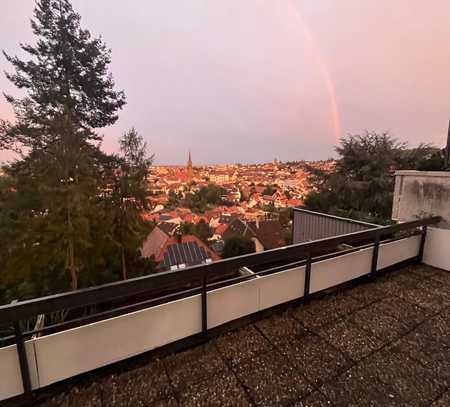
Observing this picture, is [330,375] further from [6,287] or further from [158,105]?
[158,105]

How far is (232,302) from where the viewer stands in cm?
178

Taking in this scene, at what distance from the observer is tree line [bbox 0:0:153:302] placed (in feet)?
24.8

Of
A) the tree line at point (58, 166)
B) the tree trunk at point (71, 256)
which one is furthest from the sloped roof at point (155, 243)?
the tree trunk at point (71, 256)

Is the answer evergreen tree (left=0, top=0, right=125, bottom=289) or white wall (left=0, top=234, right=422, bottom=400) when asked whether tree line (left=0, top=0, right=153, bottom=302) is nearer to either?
evergreen tree (left=0, top=0, right=125, bottom=289)

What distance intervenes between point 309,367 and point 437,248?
2.76m

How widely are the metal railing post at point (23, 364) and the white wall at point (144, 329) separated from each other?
2 centimetres

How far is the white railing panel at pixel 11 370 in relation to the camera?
3.66ft

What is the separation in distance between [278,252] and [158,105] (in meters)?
14.4

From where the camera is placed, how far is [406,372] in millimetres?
1432

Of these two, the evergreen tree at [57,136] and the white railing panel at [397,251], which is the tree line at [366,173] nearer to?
the white railing panel at [397,251]

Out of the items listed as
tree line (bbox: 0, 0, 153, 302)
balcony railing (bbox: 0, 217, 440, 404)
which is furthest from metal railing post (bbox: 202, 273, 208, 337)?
tree line (bbox: 0, 0, 153, 302)

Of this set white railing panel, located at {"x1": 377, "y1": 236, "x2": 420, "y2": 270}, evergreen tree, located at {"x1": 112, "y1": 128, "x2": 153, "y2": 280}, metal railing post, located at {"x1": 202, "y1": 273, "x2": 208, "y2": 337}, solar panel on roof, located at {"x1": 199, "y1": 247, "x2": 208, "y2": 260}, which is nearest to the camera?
metal railing post, located at {"x1": 202, "y1": 273, "x2": 208, "y2": 337}

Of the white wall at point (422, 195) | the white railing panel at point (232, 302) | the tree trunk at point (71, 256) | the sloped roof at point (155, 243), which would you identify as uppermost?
the white wall at point (422, 195)

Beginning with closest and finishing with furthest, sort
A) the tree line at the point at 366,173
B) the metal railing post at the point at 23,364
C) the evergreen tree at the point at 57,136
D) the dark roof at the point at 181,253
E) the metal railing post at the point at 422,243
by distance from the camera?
1. the metal railing post at the point at 23,364
2. the metal railing post at the point at 422,243
3. the evergreen tree at the point at 57,136
4. the tree line at the point at 366,173
5. the dark roof at the point at 181,253
